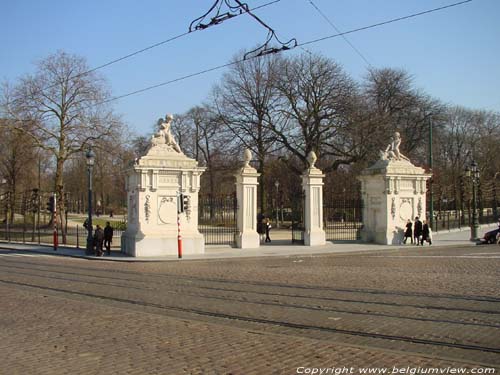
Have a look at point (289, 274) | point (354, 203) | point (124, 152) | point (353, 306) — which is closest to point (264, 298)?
point (353, 306)

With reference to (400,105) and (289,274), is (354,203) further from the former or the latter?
(400,105)

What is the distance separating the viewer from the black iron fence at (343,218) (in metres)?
32.0

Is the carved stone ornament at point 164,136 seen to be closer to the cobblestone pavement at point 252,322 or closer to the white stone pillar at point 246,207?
the white stone pillar at point 246,207

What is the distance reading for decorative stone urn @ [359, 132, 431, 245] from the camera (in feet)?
94.6

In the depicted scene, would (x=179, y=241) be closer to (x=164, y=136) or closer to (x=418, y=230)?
(x=164, y=136)

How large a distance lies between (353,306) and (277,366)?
14.4 ft

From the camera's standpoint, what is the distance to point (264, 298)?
38.4ft

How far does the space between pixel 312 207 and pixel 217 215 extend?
8.55 metres

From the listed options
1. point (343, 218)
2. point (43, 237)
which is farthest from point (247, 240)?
point (43, 237)

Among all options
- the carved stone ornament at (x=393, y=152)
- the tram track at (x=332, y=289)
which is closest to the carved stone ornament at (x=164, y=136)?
the tram track at (x=332, y=289)

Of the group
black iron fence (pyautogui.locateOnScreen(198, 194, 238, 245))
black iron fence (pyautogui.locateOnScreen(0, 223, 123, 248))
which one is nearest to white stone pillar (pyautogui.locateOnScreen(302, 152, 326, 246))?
black iron fence (pyautogui.locateOnScreen(198, 194, 238, 245))

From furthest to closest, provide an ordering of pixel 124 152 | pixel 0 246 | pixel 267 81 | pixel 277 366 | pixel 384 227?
pixel 267 81, pixel 124 152, pixel 0 246, pixel 384 227, pixel 277 366

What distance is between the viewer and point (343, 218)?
39.9 meters

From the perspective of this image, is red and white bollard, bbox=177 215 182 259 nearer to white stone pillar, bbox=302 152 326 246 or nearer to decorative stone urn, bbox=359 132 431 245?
white stone pillar, bbox=302 152 326 246
